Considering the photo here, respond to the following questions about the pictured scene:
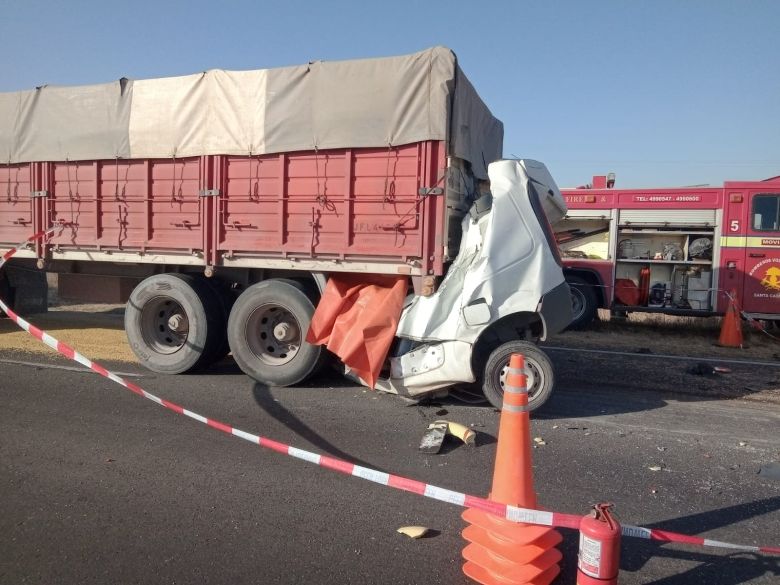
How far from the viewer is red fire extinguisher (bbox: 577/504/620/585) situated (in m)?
2.41

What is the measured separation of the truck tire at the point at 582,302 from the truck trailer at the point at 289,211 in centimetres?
461

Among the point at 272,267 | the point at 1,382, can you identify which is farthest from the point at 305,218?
the point at 1,382

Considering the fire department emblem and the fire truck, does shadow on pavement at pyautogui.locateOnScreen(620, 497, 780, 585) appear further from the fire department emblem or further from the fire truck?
the fire department emblem

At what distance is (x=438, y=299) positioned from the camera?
18.2 ft

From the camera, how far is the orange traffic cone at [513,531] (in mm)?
2674

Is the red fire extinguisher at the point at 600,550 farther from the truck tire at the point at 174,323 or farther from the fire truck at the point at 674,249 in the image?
the fire truck at the point at 674,249

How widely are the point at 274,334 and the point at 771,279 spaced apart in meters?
9.23

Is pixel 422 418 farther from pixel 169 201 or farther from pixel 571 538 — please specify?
pixel 169 201

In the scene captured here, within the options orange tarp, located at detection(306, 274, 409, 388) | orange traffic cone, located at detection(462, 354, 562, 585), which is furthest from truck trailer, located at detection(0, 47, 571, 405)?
orange traffic cone, located at detection(462, 354, 562, 585)

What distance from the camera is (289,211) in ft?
20.7

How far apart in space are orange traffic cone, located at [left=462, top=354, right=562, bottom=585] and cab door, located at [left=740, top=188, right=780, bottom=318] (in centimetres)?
969

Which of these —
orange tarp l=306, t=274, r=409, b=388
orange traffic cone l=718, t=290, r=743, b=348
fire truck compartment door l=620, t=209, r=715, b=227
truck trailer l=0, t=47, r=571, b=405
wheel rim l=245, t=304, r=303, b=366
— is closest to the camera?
truck trailer l=0, t=47, r=571, b=405

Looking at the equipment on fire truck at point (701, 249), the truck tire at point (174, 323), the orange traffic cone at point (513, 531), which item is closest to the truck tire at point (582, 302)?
the equipment on fire truck at point (701, 249)

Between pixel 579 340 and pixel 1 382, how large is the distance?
868cm
